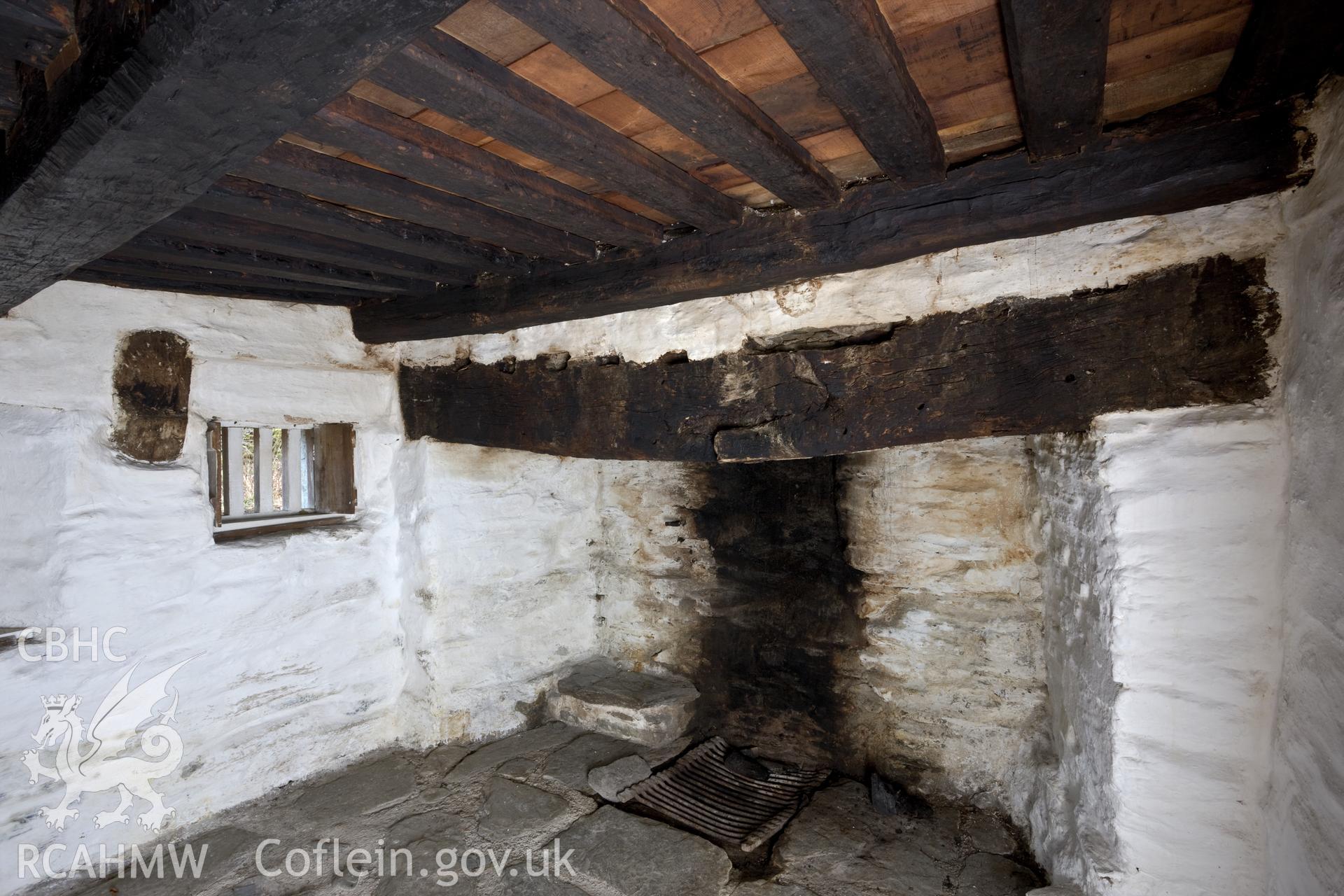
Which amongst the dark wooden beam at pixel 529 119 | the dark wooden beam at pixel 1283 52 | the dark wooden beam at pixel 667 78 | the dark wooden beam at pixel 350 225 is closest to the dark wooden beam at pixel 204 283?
the dark wooden beam at pixel 350 225

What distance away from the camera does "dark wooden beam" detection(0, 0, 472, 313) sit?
0.62m

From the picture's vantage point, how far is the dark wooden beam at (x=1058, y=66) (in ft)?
2.80

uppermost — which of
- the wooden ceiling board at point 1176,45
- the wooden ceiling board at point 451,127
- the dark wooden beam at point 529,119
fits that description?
the wooden ceiling board at point 451,127

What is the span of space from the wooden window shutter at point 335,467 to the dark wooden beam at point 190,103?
193 cm

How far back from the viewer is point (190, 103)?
2.37ft

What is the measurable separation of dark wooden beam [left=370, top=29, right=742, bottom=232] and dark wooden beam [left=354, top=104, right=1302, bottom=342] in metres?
0.23

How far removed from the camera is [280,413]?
257cm

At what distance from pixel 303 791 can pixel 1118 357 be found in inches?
126

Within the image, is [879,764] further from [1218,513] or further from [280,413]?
[280,413]

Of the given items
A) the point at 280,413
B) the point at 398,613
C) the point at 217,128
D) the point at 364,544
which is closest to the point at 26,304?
the point at 280,413

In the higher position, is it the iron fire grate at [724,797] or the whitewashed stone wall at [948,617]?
the whitewashed stone wall at [948,617]

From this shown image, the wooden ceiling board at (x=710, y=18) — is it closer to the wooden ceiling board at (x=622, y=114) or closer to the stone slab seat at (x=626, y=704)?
the wooden ceiling board at (x=622, y=114)

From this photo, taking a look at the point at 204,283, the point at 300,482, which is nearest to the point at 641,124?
the point at 204,283

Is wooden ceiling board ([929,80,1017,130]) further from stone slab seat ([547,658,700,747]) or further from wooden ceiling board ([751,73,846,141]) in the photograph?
stone slab seat ([547,658,700,747])
